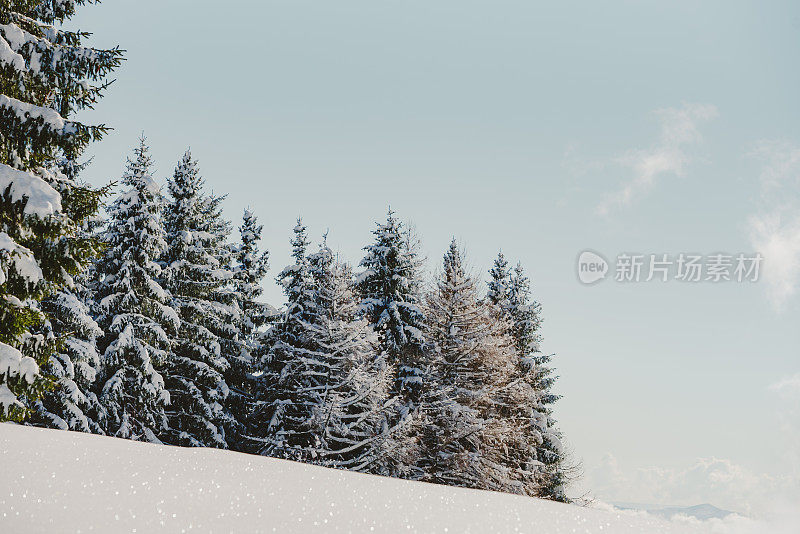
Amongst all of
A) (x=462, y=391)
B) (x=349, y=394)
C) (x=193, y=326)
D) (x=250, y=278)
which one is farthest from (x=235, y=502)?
(x=250, y=278)

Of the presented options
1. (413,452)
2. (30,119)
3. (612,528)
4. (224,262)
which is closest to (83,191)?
(30,119)

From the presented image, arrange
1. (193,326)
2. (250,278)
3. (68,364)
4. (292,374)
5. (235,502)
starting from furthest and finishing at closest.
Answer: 1. (250,278)
2. (193,326)
3. (292,374)
4. (68,364)
5. (235,502)

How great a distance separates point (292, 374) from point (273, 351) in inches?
120

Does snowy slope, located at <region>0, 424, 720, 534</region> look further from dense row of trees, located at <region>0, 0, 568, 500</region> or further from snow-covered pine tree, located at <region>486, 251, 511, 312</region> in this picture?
snow-covered pine tree, located at <region>486, 251, 511, 312</region>

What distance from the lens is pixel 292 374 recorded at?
23125mm

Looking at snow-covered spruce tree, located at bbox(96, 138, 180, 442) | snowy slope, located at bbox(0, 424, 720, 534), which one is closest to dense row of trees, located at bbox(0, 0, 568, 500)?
snow-covered spruce tree, located at bbox(96, 138, 180, 442)

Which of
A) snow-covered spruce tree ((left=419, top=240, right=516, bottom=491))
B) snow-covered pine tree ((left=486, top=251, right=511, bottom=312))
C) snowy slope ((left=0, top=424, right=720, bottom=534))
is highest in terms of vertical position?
snow-covered pine tree ((left=486, top=251, right=511, bottom=312))

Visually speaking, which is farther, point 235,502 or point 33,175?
point 33,175

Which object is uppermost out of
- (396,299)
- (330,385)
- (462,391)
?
(396,299)

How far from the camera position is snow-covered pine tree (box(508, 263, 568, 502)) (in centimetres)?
3119

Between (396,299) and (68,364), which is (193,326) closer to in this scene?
(68,364)

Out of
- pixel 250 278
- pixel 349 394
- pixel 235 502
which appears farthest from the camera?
pixel 250 278

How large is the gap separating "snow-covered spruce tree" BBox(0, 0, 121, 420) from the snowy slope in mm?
7618

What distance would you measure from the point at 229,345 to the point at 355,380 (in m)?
9.61
